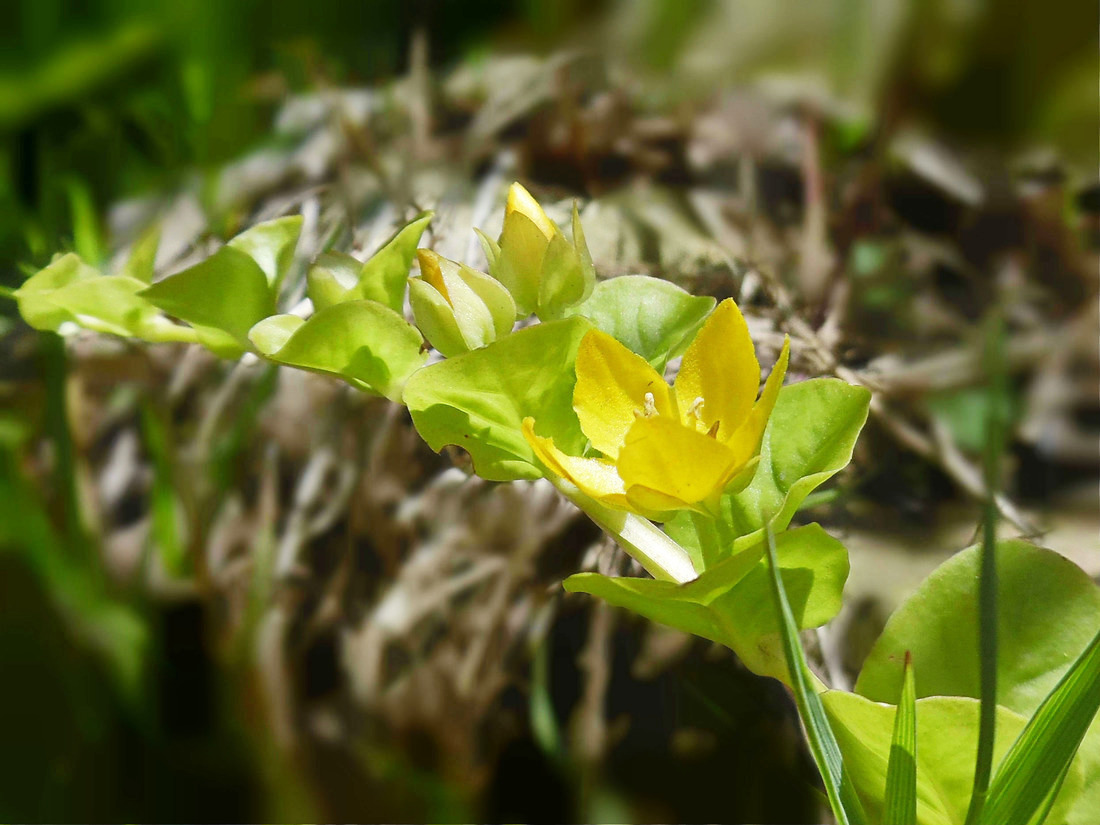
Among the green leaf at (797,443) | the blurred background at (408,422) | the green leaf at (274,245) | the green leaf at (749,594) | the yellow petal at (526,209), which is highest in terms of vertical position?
the yellow petal at (526,209)

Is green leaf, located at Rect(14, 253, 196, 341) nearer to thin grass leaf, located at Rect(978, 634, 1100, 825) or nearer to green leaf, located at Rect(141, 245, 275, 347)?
green leaf, located at Rect(141, 245, 275, 347)

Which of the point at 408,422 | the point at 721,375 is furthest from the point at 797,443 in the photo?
the point at 408,422

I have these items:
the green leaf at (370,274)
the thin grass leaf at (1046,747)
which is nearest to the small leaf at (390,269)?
the green leaf at (370,274)

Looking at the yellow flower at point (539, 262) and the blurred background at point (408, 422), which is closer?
the yellow flower at point (539, 262)

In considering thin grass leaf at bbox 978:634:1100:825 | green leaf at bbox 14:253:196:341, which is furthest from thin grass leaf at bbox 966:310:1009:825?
green leaf at bbox 14:253:196:341

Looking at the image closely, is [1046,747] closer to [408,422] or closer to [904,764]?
[904,764]

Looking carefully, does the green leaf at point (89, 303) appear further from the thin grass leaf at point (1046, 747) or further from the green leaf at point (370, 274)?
the thin grass leaf at point (1046, 747)

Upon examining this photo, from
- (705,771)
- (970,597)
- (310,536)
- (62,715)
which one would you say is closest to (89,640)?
(62,715)
